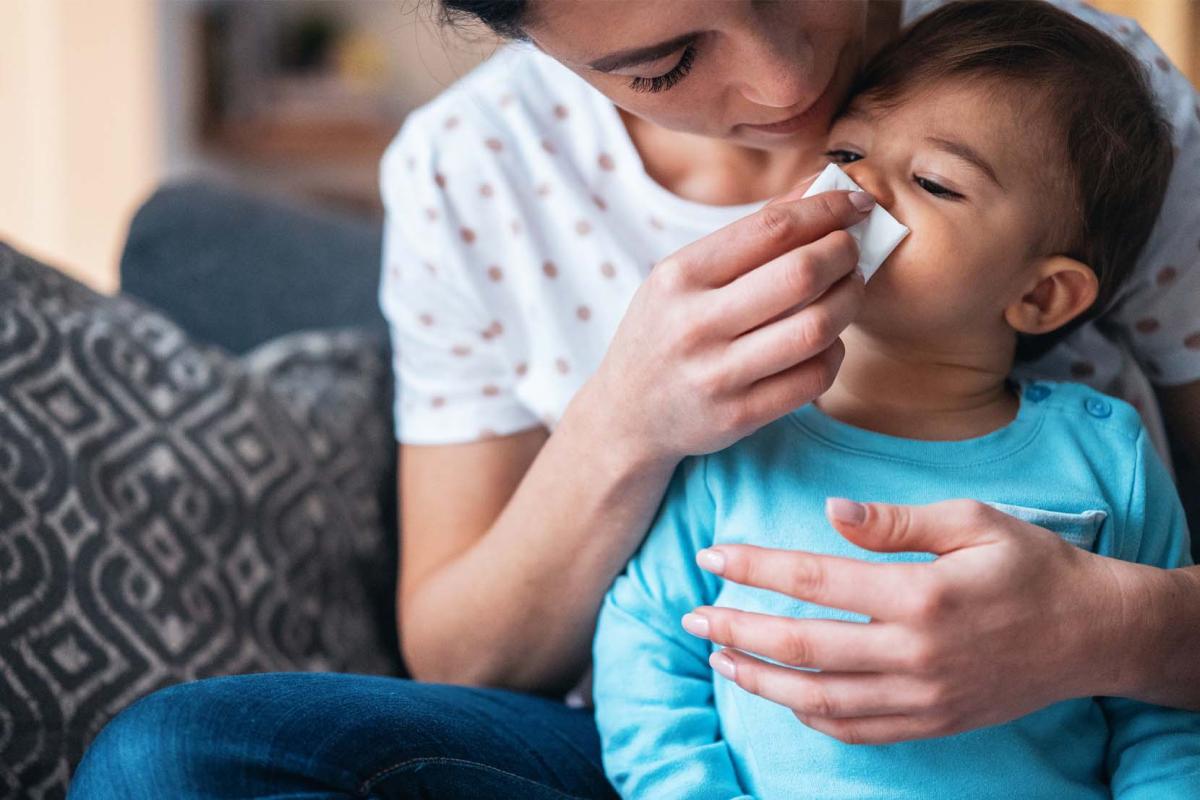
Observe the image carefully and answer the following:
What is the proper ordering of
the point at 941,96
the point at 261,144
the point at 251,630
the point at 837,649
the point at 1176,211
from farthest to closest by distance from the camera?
1. the point at 261,144
2. the point at 251,630
3. the point at 1176,211
4. the point at 941,96
5. the point at 837,649

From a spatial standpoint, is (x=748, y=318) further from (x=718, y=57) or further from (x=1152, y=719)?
(x=1152, y=719)

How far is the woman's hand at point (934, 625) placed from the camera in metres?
0.80

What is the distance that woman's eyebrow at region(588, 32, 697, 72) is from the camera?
0.89 meters

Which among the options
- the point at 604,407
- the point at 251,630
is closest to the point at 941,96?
the point at 604,407

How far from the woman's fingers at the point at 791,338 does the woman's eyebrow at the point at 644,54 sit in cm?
22

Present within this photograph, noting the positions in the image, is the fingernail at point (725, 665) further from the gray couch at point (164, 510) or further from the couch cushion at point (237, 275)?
the couch cushion at point (237, 275)

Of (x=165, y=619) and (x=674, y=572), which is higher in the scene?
(x=674, y=572)

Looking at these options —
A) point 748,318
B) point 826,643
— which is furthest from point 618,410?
point 826,643

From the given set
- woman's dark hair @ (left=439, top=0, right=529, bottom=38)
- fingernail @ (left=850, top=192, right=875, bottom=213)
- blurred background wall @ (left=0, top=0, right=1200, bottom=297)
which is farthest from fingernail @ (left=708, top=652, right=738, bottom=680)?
blurred background wall @ (left=0, top=0, right=1200, bottom=297)

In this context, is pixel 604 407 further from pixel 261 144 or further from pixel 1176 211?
pixel 261 144

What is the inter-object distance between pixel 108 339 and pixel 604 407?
0.60 meters

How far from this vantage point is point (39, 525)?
1.11 meters

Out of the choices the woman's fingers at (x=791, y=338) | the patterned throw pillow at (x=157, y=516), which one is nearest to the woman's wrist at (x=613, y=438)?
the woman's fingers at (x=791, y=338)

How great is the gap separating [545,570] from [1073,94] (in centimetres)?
61
